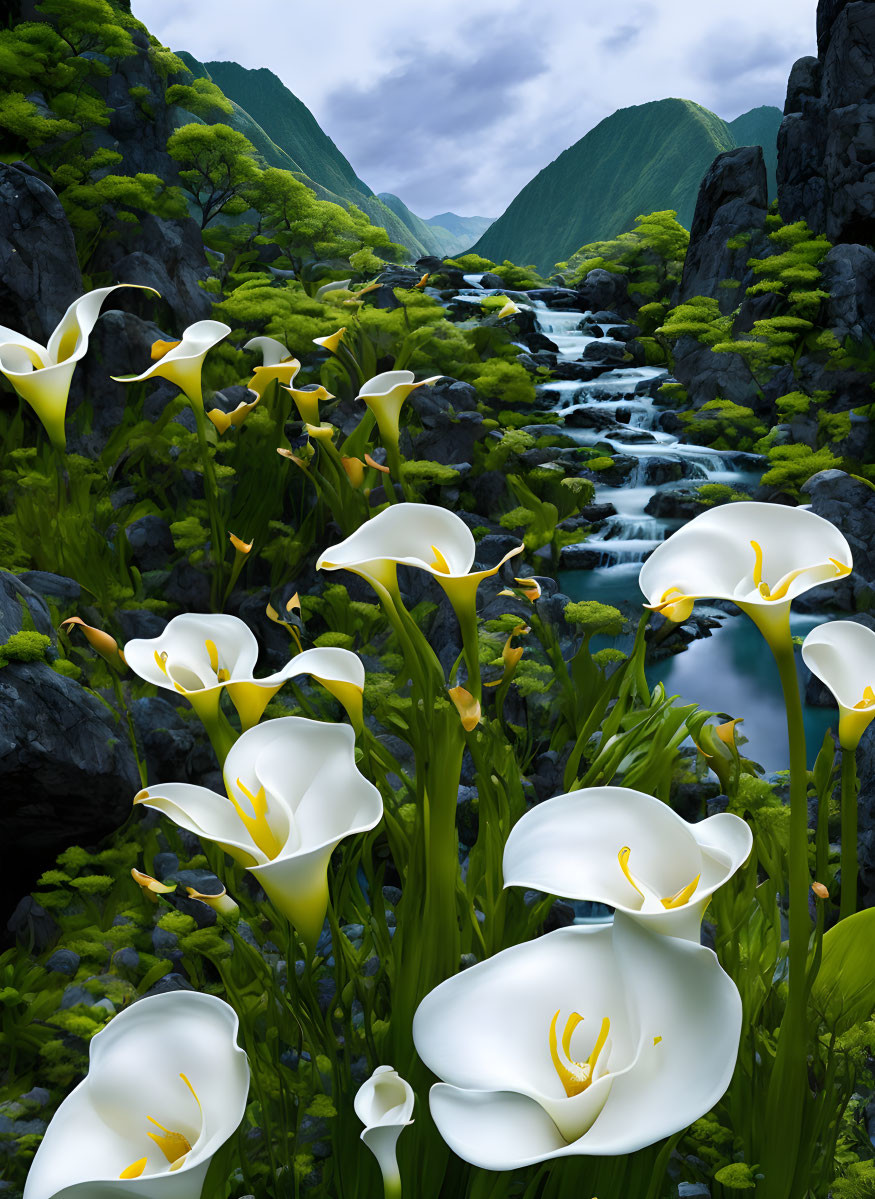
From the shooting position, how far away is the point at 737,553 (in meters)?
0.91

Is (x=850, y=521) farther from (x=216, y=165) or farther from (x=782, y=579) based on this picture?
(x=216, y=165)

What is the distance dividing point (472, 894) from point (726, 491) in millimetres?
2515

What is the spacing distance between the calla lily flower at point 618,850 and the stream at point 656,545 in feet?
4.81

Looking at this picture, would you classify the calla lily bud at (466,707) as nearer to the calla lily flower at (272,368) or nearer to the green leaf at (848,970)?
the green leaf at (848,970)

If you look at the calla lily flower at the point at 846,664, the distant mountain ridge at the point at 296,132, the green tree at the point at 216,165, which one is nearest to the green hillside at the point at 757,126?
the distant mountain ridge at the point at 296,132

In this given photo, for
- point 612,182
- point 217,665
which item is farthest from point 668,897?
point 612,182

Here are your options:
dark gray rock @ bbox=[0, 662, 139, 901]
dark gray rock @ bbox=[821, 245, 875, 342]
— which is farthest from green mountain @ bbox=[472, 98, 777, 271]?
dark gray rock @ bbox=[0, 662, 139, 901]

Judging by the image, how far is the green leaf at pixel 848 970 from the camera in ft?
3.64

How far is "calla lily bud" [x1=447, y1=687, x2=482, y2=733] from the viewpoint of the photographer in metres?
1.01

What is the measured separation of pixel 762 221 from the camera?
19.2 ft

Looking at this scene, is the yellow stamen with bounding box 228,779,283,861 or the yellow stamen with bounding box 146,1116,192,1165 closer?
the yellow stamen with bounding box 146,1116,192,1165

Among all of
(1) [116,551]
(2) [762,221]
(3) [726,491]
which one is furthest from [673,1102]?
(2) [762,221]

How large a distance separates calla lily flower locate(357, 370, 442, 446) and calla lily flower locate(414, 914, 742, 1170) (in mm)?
1377

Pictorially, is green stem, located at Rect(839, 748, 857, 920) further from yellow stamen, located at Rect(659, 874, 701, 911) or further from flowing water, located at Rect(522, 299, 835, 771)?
flowing water, located at Rect(522, 299, 835, 771)
